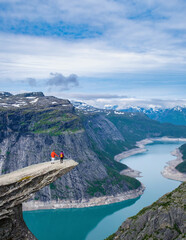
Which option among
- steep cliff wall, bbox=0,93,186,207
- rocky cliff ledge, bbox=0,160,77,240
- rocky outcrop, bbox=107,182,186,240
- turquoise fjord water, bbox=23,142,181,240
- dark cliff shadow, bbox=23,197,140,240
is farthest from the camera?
steep cliff wall, bbox=0,93,186,207

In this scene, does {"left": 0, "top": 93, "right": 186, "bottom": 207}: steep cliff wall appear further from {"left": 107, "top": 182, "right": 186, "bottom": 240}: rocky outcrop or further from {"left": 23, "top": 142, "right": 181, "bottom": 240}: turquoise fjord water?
{"left": 107, "top": 182, "right": 186, "bottom": 240}: rocky outcrop

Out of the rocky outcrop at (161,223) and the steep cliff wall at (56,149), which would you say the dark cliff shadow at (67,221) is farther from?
the rocky outcrop at (161,223)

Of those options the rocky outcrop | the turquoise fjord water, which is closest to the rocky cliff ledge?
the rocky outcrop

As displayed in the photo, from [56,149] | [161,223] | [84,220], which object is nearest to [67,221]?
[84,220]

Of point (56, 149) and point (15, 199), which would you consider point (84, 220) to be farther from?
point (15, 199)

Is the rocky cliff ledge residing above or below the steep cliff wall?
above

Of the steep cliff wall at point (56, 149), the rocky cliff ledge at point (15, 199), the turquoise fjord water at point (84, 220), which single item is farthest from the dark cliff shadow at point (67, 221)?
the rocky cliff ledge at point (15, 199)

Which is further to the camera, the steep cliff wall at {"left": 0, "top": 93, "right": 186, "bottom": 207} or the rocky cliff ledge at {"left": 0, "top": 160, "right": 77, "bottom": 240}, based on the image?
the steep cliff wall at {"left": 0, "top": 93, "right": 186, "bottom": 207}

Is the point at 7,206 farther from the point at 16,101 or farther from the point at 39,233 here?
the point at 16,101
